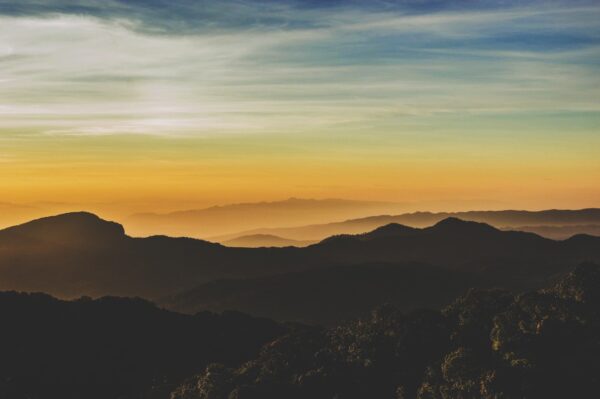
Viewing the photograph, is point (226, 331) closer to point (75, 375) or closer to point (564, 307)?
point (75, 375)

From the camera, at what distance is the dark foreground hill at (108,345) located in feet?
195

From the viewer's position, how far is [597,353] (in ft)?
113

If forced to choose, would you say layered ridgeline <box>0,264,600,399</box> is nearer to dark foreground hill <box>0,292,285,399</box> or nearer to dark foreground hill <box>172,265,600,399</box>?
dark foreground hill <box>172,265,600,399</box>

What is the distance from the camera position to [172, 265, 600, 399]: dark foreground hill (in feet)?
108

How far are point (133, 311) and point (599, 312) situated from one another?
67457mm

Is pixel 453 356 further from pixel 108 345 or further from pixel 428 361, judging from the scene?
pixel 108 345

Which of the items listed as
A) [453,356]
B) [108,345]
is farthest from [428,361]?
[108,345]

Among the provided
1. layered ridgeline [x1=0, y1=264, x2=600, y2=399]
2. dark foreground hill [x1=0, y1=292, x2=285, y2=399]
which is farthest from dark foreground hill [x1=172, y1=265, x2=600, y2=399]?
dark foreground hill [x1=0, y1=292, x2=285, y2=399]

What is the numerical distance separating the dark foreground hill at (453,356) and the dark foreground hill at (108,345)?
486 inches

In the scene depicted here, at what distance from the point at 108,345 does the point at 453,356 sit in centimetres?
5148

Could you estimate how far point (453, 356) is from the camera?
3516 centimetres

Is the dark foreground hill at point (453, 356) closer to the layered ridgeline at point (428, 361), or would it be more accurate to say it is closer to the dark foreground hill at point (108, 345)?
the layered ridgeline at point (428, 361)

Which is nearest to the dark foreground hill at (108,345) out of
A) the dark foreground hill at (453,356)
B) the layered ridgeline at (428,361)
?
the layered ridgeline at (428,361)

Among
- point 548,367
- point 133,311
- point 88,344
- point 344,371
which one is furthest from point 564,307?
point 133,311
